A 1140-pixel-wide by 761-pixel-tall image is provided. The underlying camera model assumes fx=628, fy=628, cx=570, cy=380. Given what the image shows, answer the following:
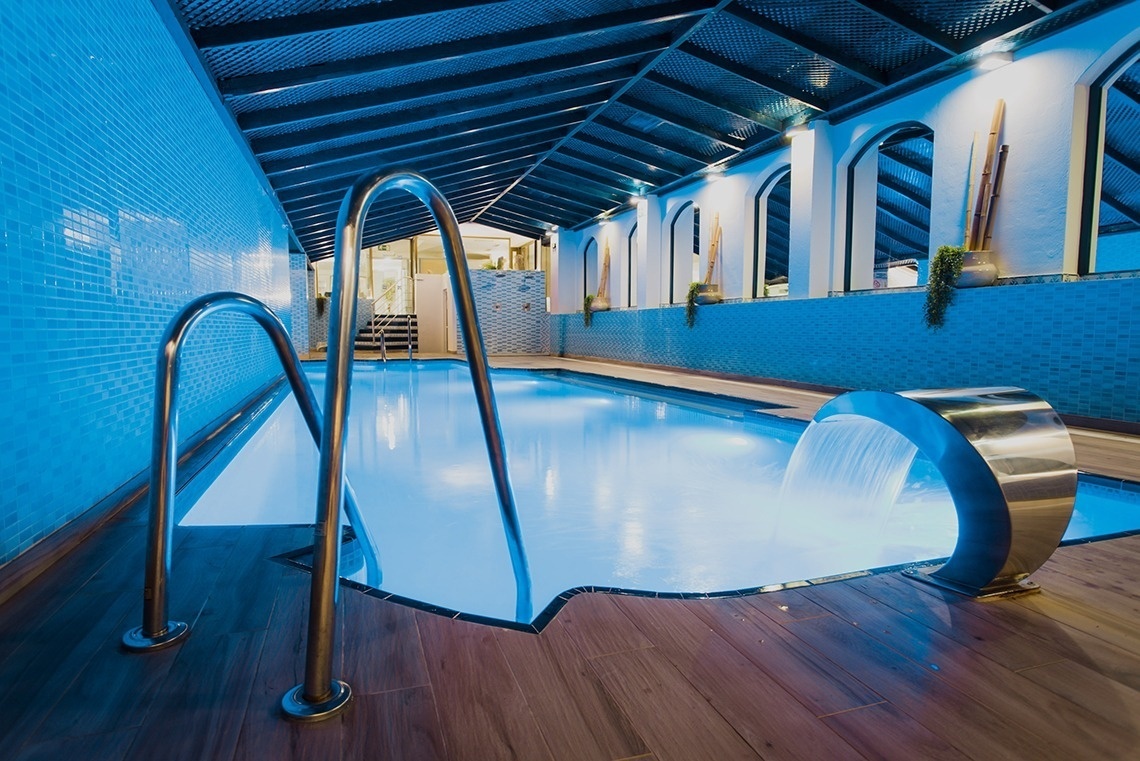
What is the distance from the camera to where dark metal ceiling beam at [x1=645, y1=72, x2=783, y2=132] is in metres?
6.95

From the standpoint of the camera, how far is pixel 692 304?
30.2ft

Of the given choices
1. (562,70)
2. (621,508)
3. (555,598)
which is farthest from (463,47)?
(555,598)

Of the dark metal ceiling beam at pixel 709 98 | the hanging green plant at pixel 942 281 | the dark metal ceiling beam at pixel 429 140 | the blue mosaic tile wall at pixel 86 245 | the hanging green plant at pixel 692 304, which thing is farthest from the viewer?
the hanging green plant at pixel 692 304

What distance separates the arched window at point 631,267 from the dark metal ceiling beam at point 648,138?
10.9 feet

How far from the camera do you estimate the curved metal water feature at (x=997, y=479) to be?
1.46m

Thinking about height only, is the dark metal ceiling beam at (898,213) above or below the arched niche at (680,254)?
above

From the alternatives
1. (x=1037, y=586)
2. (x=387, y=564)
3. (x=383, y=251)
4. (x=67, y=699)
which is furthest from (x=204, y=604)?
(x=383, y=251)

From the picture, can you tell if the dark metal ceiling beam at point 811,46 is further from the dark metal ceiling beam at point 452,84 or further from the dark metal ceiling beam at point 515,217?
the dark metal ceiling beam at point 515,217

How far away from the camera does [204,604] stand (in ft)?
4.63

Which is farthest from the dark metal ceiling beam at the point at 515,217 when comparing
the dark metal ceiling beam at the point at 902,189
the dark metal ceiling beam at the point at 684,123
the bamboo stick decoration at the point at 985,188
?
the bamboo stick decoration at the point at 985,188

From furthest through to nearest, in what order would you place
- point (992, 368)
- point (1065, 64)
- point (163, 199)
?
1. point (992, 368)
2. point (1065, 64)
3. point (163, 199)

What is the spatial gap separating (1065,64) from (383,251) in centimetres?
1713

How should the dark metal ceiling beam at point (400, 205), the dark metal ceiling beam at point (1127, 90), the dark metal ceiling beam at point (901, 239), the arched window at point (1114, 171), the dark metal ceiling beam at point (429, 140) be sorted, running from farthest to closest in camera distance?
the dark metal ceiling beam at point (901, 239) < the dark metal ceiling beam at point (400, 205) < the dark metal ceiling beam at point (429, 140) < the dark metal ceiling beam at point (1127, 90) < the arched window at point (1114, 171)

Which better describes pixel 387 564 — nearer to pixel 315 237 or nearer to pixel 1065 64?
pixel 1065 64
